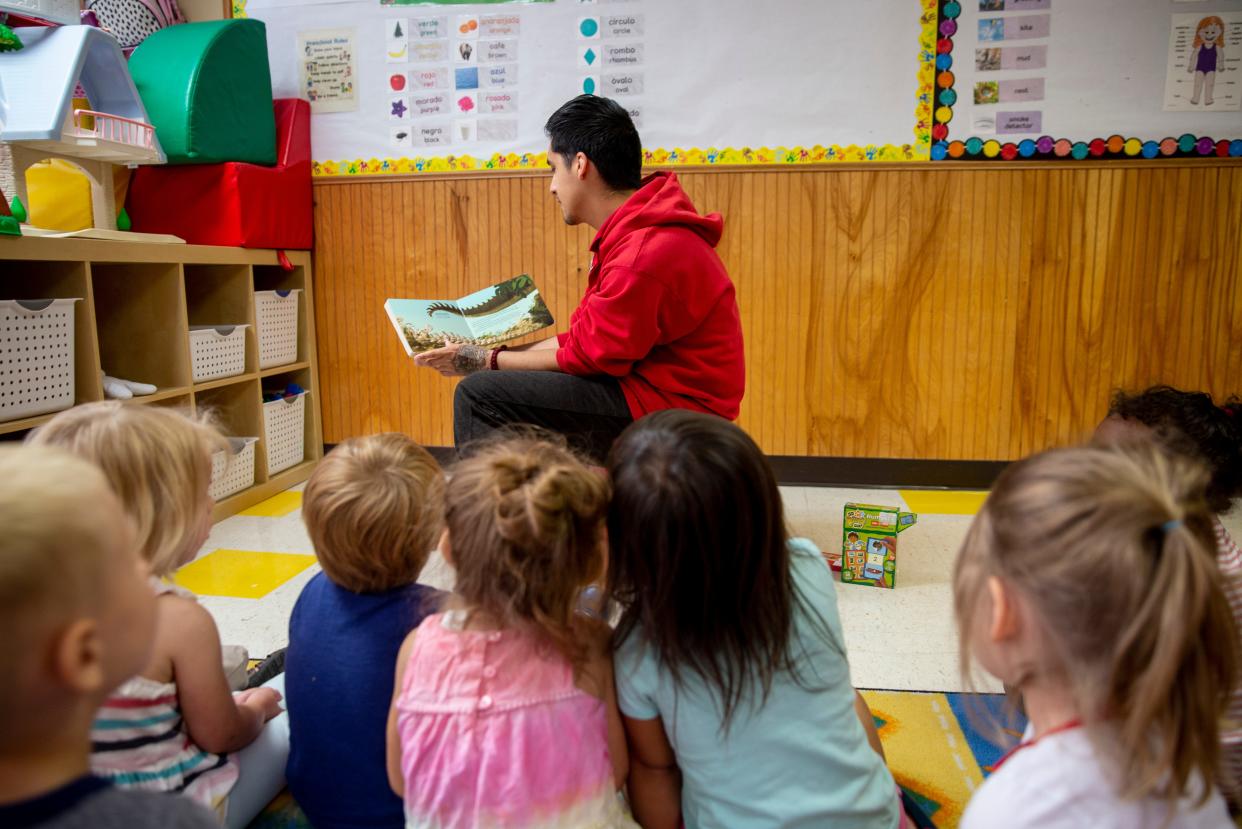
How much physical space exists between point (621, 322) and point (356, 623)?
0.95 metres

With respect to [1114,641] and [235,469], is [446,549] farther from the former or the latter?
[235,469]

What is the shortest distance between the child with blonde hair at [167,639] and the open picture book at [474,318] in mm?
1016

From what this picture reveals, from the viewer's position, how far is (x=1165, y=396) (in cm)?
146

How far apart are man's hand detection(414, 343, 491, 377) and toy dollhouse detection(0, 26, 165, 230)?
44.8 inches

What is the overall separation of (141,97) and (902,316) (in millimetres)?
2567

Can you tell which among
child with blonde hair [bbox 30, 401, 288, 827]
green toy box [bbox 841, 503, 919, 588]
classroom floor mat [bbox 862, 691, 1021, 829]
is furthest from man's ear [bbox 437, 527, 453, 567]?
green toy box [bbox 841, 503, 919, 588]

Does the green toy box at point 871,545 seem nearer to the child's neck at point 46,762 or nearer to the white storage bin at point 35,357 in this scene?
the child's neck at point 46,762

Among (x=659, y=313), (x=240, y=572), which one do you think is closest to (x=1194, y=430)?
(x=659, y=313)

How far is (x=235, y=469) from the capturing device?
276cm

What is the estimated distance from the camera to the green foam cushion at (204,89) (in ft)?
8.72

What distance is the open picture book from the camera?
215cm

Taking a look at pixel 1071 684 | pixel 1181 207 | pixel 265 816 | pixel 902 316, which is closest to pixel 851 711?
pixel 1071 684

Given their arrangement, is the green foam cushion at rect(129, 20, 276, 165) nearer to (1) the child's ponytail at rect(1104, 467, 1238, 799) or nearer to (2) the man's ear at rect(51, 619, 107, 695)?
(2) the man's ear at rect(51, 619, 107, 695)

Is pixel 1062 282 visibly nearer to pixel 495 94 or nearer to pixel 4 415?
pixel 495 94
